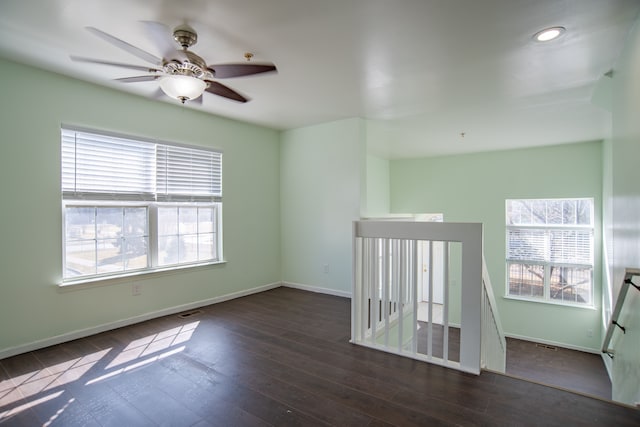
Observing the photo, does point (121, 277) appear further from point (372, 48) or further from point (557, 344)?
point (557, 344)

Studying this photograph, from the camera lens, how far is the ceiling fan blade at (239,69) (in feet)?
7.09

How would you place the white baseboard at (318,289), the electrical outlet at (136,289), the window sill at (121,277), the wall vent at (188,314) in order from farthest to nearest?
the white baseboard at (318,289)
the wall vent at (188,314)
the electrical outlet at (136,289)
the window sill at (121,277)

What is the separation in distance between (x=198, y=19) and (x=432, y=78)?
2119 millimetres

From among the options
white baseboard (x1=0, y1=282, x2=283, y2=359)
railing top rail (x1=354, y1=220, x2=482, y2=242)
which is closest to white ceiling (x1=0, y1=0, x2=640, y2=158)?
railing top rail (x1=354, y1=220, x2=482, y2=242)

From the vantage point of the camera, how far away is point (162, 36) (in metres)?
1.84

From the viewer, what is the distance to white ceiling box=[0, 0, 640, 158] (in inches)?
79.3

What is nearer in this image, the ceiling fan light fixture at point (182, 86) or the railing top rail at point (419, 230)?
the ceiling fan light fixture at point (182, 86)

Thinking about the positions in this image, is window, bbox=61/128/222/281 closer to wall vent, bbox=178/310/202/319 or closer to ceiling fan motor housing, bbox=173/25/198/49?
wall vent, bbox=178/310/202/319

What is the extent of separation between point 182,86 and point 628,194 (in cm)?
323

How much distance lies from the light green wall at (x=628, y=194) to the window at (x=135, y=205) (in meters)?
4.12

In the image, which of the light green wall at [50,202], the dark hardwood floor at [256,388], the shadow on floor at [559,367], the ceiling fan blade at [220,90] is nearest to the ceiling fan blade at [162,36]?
the ceiling fan blade at [220,90]

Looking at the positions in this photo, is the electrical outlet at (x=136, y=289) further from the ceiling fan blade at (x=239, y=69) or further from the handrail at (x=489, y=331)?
the handrail at (x=489, y=331)

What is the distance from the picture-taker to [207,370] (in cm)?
249

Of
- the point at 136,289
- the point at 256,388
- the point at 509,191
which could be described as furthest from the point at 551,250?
the point at 136,289
